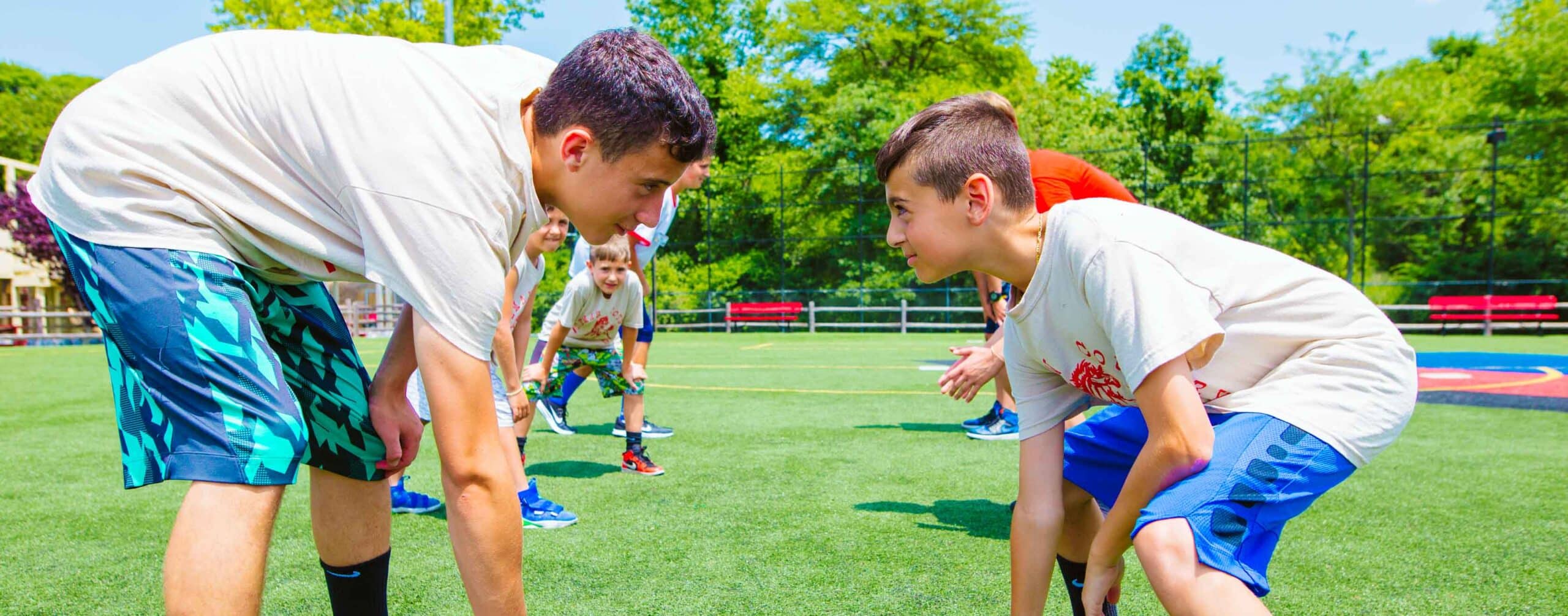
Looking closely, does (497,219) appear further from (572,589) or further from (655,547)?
(655,547)

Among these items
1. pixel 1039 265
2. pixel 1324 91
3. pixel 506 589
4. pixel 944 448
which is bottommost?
pixel 944 448

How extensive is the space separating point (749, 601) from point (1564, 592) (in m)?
2.58

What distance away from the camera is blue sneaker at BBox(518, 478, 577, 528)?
170 inches

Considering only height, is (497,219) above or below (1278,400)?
above

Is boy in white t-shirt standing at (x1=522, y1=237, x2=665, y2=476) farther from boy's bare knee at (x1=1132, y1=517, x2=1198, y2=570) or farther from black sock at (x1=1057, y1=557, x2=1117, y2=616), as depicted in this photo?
boy's bare knee at (x1=1132, y1=517, x2=1198, y2=570)

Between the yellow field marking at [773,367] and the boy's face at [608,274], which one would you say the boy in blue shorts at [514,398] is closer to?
the boy's face at [608,274]

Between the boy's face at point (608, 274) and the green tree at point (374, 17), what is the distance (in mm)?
22707

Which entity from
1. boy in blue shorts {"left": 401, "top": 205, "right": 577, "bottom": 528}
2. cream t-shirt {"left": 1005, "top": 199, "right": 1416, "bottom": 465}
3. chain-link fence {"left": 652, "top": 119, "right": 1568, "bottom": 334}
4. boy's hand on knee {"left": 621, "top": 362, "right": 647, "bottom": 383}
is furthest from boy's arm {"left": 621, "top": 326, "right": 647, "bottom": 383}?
chain-link fence {"left": 652, "top": 119, "right": 1568, "bottom": 334}

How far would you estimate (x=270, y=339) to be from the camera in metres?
2.04

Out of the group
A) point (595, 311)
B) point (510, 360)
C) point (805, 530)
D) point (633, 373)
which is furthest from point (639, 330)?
point (805, 530)

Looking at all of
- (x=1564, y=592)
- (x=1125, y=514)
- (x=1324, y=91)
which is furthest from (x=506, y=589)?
(x=1324, y=91)

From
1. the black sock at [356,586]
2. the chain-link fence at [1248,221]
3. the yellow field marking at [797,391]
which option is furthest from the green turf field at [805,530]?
the chain-link fence at [1248,221]

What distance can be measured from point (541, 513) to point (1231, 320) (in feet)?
10.1

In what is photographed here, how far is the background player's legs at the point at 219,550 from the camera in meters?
1.55
